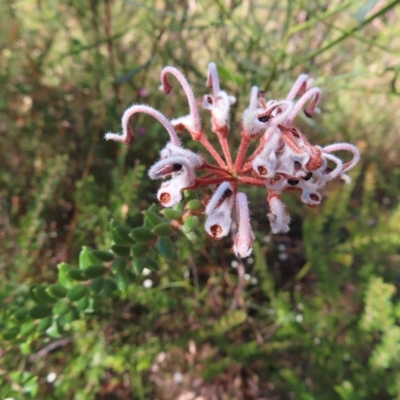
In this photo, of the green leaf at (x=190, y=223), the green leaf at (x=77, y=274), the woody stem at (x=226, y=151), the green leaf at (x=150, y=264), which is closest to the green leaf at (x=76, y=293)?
the green leaf at (x=77, y=274)

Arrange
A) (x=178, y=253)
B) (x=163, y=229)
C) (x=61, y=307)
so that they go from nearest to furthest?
(x=163, y=229) → (x=61, y=307) → (x=178, y=253)

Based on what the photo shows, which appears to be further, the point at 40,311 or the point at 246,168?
the point at 40,311

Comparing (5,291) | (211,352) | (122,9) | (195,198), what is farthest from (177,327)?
(122,9)

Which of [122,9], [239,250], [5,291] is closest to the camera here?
[239,250]

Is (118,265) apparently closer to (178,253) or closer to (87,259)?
(87,259)

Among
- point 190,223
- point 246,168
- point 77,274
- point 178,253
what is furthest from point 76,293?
point 178,253

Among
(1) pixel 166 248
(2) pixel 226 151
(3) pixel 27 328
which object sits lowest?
(3) pixel 27 328

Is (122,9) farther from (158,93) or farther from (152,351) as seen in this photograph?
(152,351)
